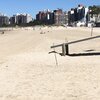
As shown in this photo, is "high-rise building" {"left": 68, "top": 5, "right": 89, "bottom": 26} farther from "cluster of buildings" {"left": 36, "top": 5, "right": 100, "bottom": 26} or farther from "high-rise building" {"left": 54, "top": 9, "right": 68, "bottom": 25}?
"high-rise building" {"left": 54, "top": 9, "right": 68, "bottom": 25}

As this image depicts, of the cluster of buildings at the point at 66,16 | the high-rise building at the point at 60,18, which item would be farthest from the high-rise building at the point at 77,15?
the high-rise building at the point at 60,18

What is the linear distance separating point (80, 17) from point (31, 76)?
165m

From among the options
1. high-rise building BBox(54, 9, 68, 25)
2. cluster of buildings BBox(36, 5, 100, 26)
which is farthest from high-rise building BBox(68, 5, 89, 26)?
high-rise building BBox(54, 9, 68, 25)

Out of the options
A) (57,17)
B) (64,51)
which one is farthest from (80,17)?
(64,51)

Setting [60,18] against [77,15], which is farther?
[60,18]

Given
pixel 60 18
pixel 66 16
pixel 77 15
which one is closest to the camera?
pixel 77 15

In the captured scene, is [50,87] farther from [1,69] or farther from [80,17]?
[80,17]

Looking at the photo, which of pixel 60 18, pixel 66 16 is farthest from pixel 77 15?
pixel 66 16

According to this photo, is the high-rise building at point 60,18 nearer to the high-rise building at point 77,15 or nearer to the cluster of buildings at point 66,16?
the cluster of buildings at point 66,16

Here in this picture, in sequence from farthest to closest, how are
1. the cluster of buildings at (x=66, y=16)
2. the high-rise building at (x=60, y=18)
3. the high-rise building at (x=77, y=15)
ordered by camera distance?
the high-rise building at (x=60, y=18) → the cluster of buildings at (x=66, y=16) → the high-rise building at (x=77, y=15)

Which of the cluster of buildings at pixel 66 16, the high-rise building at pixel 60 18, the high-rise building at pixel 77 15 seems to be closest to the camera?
the high-rise building at pixel 77 15

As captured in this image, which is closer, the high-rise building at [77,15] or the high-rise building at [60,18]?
the high-rise building at [77,15]

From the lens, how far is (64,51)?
17406 millimetres

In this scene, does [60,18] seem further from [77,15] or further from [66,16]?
[77,15]
